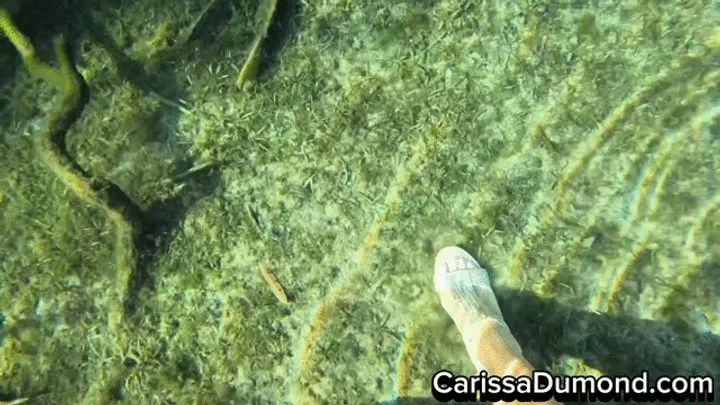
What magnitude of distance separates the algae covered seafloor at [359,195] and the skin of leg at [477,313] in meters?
0.14

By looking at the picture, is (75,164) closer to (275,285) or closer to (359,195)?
(275,285)

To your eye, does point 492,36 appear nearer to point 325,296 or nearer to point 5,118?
point 325,296

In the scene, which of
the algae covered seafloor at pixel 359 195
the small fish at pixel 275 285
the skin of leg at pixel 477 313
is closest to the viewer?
the skin of leg at pixel 477 313

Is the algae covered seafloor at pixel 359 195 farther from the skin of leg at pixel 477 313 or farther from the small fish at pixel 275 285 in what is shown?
the skin of leg at pixel 477 313

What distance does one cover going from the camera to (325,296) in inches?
135

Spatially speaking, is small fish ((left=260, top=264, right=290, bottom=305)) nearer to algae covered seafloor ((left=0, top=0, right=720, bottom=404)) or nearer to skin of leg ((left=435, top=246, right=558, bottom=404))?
algae covered seafloor ((left=0, top=0, right=720, bottom=404))

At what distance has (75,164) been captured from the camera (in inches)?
139

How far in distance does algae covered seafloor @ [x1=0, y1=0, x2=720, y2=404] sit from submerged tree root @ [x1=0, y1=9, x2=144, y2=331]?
7 cm

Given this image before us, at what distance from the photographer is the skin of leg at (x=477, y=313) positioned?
286 cm

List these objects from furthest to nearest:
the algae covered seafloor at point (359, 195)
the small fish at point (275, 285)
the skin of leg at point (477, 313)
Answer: the small fish at point (275, 285)
the algae covered seafloor at point (359, 195)
the skin of leg at point (477, 313)

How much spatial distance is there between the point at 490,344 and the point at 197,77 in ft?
8.16

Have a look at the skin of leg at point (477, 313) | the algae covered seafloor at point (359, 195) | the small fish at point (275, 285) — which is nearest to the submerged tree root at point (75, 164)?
the algae covered seafloor at point (359, 195)

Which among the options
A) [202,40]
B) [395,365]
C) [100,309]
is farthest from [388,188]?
[100,309]

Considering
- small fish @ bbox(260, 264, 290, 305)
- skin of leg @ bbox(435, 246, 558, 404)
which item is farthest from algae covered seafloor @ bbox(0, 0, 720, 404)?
skin of leg @ bbox(435, 246, 558, 404)
